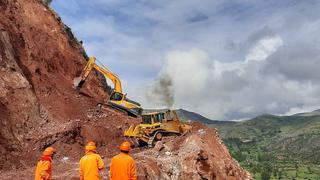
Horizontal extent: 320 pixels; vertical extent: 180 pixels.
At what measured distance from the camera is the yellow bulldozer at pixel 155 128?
30.7 meters

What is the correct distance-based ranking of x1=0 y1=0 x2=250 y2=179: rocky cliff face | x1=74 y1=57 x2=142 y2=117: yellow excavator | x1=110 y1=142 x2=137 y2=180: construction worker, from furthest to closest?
1. x1=74 y1=57 x2=142 y2=117: yellow excavator
2. x1=0 y1=0 x2=250 y2=179: rocky cliff face
3. x1=110 y1=142 x2=137 y2=180: construction worker

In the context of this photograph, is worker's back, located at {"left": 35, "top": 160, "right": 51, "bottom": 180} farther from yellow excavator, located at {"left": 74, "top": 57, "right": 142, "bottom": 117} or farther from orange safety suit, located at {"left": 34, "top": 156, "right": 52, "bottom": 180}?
yellow excavator, located at {"left": 74, "top": 57, "right": 142, "bottom": 117}

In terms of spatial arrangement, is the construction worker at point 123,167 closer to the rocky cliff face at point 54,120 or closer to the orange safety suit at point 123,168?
the orange safety suit at point 123,168

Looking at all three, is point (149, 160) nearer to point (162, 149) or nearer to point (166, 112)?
point (162, 149)

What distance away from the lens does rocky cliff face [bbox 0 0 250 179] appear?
24781 millimetres

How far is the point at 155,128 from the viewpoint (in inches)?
1220

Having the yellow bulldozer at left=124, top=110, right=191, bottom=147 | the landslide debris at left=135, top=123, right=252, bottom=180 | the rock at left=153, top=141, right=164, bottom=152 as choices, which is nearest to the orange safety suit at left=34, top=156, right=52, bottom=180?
the landslide debris at left=135, top=123, right=252, bottom=180

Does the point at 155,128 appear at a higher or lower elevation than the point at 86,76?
lower

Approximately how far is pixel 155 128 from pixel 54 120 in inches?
272

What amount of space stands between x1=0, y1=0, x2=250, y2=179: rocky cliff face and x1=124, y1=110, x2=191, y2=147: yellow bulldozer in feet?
3.02

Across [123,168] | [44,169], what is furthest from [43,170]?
[123,168]

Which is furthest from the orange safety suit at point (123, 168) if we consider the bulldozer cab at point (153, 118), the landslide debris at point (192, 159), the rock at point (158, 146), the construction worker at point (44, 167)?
the bulldozer cab at point (153, 118)

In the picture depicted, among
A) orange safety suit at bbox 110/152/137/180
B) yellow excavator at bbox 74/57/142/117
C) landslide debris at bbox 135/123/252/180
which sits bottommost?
orange safety suit at bbox 110/152/137/180

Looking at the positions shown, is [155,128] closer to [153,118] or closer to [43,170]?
[153,118]
